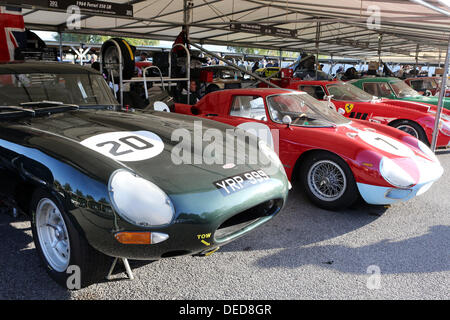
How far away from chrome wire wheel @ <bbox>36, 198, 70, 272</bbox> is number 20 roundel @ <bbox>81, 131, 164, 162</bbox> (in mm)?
440

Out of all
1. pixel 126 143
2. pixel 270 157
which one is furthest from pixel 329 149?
pixel 126 143

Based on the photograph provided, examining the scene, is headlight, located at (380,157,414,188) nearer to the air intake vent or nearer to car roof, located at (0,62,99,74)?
the air intake vent

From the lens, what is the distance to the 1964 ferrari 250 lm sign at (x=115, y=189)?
→ 72.3 inches

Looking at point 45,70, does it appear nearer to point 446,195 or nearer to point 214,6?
point 446,195

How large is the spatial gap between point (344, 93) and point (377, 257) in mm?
4269

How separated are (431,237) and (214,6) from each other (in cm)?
1034

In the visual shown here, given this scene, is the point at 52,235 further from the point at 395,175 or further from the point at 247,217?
the point at 395,175

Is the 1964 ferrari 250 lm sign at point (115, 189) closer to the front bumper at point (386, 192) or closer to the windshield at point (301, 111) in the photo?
the front bumper at point (386, 192)

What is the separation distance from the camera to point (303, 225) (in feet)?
10.4

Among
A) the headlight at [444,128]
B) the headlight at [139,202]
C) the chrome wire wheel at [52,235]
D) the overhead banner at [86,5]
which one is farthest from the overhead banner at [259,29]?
the headlight at [139,202]

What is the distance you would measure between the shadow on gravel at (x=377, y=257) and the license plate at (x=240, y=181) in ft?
2.14

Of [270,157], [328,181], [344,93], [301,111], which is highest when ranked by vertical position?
[344,93]

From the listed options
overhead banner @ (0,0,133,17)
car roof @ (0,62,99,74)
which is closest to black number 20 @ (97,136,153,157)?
car roof @ (0,62,99,74)

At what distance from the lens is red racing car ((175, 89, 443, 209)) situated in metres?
3.17
